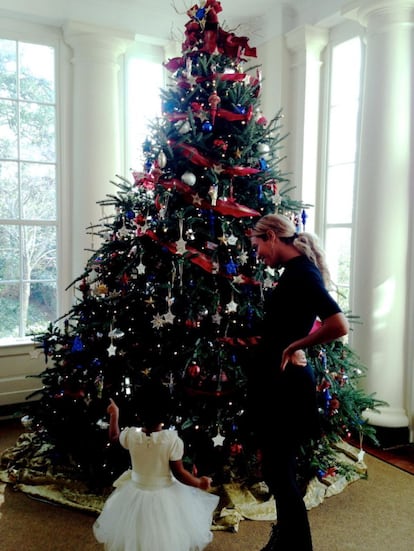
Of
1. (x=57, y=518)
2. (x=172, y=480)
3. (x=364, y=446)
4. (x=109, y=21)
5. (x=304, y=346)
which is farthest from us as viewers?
(x=109, y=21)

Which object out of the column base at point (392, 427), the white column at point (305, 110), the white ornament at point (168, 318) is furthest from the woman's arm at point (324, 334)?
the white column at point (305, 110)

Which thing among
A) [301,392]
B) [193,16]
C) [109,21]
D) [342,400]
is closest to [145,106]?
[109,21]

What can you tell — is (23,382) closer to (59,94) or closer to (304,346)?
(59,94)

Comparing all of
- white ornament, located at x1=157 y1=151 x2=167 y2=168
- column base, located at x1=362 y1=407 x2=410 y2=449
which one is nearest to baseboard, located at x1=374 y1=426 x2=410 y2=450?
column base, located at x1=362 y1=407 x2=410 y2=449

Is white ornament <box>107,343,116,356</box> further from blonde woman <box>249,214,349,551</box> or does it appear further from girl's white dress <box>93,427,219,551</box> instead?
blonde woman <box>249,214,349,551</box>

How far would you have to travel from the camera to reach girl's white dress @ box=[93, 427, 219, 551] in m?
1.80

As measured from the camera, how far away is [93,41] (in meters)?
3.78

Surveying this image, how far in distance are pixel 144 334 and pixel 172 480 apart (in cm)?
77

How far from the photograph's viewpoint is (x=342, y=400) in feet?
8.61

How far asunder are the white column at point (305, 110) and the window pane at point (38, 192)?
1.90 m

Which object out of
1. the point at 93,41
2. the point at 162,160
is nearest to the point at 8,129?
the point at 93,41

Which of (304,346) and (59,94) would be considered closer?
(304,346)

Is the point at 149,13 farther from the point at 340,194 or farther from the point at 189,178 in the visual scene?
the point at 189,178

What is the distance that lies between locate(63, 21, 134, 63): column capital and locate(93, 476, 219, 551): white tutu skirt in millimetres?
3120
